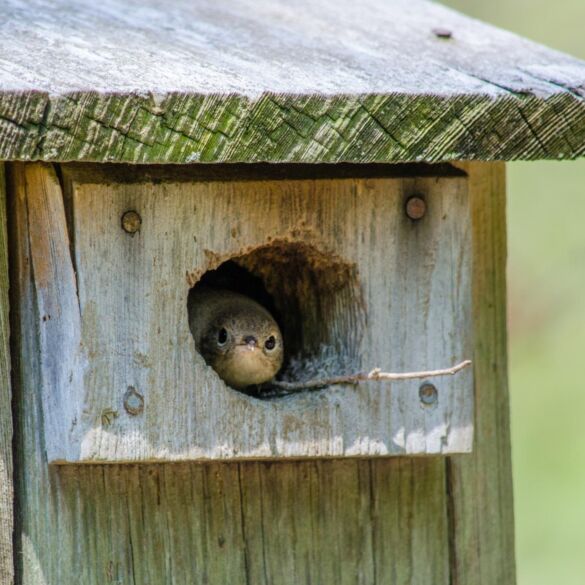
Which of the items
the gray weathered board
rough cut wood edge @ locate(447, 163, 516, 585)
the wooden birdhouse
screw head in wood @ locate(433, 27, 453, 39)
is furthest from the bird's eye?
screw head in wood @ locate(433, 27, 453, 39)

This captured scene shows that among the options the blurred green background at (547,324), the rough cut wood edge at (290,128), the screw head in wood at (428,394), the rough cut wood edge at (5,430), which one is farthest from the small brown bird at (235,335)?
the blurred green background at (547,324)

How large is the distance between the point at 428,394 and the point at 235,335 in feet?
2.03

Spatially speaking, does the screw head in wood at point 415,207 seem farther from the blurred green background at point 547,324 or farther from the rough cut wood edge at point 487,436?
the blurred green background at point 547,324

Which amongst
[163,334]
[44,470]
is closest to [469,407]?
[163,334]

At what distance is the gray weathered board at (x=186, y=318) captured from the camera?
2.74 meters

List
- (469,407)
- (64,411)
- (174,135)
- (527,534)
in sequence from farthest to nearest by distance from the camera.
→ 1. (527,534)
2. (469,407)
3. (64,411)
4. (174,135)

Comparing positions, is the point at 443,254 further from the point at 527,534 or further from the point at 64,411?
the point at 527,534

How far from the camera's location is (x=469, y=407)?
2969mm

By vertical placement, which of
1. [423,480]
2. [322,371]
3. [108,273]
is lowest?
[423,480]

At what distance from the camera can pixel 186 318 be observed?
111 inches

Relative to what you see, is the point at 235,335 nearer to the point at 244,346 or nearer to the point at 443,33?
the point at 244,346

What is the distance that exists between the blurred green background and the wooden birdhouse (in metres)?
2.96

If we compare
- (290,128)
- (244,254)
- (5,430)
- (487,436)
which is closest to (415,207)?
(244,254)

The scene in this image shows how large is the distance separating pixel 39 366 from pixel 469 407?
2.78ft
